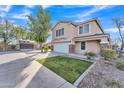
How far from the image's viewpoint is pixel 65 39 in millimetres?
13117

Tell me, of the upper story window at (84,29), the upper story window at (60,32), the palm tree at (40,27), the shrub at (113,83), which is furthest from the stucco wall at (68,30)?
the shrub at (113,83)

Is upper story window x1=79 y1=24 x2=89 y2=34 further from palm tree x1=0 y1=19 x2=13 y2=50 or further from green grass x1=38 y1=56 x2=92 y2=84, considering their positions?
palm tree x1=0 y1=19 x2=13 y2=50

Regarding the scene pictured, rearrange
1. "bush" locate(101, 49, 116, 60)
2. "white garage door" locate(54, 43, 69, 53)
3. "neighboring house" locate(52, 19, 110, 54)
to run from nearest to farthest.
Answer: "bush" locate(101, 49, 116, 60)
"neighboring house" locate(52, 19, 110, 54)
"white garage door" locate(54, 43, 69, 53)

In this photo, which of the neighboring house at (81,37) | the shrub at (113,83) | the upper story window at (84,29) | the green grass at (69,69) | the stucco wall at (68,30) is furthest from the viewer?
the stucco wall at (68,30)

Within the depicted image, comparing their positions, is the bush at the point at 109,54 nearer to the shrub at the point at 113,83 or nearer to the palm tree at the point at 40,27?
the shrub at the point at 113,83

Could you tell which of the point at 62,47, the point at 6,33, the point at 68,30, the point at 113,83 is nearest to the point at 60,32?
the point at 68,30

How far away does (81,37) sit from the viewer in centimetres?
1180

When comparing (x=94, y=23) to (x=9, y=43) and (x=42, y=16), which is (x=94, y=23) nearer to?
(x=42, y=16)

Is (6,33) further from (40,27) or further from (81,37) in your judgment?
(81,37)

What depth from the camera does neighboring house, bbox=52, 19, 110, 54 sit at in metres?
10.6

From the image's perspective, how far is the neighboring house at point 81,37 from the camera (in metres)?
10.6

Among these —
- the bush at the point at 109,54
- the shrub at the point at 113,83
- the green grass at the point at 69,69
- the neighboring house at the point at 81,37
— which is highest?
the neighboring house at the point at 81,37

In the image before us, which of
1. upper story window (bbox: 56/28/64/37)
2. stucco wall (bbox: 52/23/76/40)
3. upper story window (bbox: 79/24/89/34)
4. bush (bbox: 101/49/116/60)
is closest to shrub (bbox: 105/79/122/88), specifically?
bush (bbox: 101/49/116/60)
